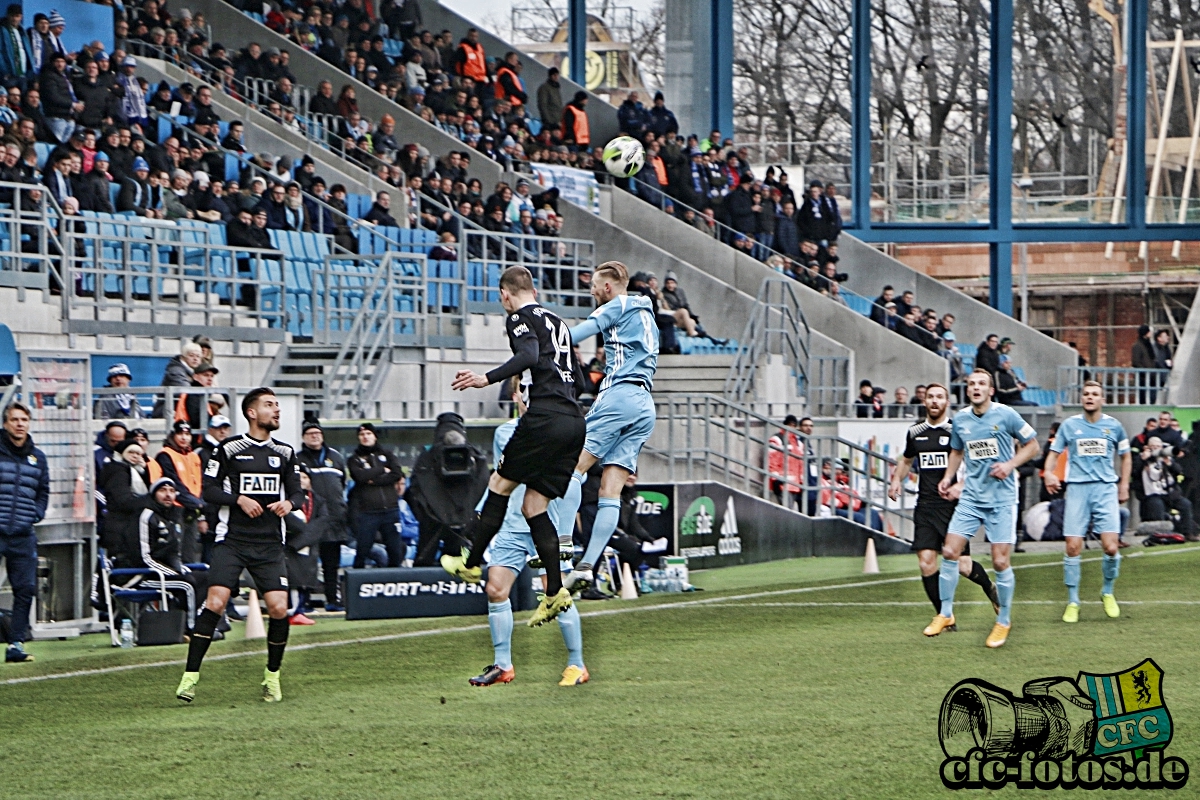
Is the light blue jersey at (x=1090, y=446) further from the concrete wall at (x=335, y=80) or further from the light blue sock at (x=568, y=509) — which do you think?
the concrete wall at (x=335, y=80)

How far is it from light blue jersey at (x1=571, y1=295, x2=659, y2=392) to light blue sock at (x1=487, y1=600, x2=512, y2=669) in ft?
5.75

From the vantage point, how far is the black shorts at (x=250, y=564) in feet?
34.6

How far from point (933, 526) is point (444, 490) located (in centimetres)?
534

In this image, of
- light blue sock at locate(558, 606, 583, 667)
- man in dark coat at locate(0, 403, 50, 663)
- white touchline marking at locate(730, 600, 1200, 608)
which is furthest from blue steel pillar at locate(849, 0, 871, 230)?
light blue sock at locate(558, 606, 583, 667)

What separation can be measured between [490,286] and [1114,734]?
56.6 ft

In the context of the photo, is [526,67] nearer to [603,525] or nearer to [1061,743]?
[603,525]

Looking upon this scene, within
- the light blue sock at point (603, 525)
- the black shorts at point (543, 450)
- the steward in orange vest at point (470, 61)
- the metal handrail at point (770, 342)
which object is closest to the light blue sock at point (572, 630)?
the light blue sock at point (603, 525)

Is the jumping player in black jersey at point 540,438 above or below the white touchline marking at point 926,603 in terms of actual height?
above

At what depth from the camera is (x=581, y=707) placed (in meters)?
10.1

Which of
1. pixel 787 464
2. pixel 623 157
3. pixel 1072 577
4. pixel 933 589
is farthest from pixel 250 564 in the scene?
pixel 623 157

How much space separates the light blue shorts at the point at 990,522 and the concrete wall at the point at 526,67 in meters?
22.6

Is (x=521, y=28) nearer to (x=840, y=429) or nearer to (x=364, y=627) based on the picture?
(x=840, y=429)

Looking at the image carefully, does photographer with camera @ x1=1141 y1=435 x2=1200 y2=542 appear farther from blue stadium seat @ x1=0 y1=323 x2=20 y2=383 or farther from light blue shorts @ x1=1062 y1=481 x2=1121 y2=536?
blue stadium seat @ x1=0 y1=323 x2=20 y2=383

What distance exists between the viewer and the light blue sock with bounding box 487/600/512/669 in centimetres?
1051
